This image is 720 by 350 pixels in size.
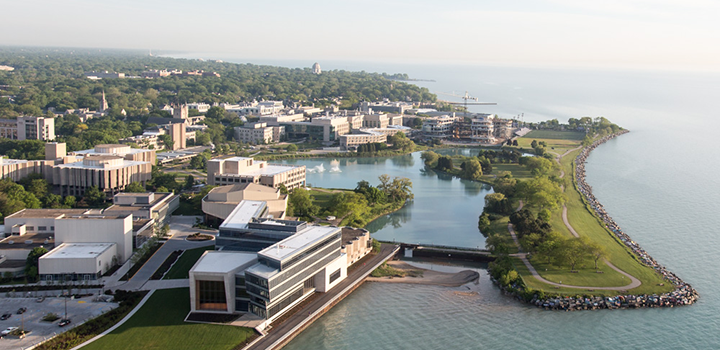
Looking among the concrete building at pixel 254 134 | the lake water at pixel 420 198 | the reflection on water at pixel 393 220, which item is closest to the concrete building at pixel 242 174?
the lake water at pixel 420 198

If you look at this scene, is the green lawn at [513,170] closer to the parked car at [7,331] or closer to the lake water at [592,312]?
the lake water at [592,312]

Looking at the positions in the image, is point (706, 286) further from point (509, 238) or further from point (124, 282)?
point (124, 282)

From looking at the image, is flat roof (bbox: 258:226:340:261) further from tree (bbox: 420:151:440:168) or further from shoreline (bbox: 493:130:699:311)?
tree (bbox: 420:151:440:168)

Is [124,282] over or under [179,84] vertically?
under

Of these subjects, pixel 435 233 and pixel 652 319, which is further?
pixel 435 233

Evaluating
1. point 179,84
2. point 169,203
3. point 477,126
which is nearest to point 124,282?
point 169,203

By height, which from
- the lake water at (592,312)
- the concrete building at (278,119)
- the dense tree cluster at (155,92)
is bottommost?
the lake water at (592,312)
